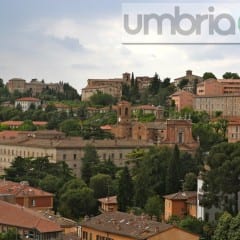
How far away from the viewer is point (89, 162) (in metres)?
41.5

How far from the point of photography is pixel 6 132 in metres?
59.2

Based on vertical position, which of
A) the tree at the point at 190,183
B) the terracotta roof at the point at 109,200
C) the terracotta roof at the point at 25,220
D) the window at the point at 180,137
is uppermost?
the window at the point at 180,137

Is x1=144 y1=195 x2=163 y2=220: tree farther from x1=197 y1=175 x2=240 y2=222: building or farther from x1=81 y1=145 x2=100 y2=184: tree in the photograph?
x1=81 y1=145 x2=100 y2=184: tree

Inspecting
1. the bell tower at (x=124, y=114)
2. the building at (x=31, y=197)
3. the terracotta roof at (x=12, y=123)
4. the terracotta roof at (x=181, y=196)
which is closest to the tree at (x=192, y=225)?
the terracotta roof at (x=181, y=196)

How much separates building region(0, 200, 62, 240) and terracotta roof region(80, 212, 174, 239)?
60.4 inches

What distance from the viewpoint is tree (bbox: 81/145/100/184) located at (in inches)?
1499

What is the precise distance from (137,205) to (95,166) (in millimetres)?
9259

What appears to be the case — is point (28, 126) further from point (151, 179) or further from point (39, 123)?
point (151, 179)

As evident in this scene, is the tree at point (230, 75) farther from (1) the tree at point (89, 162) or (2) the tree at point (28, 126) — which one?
(1) the tree at point (89, 162)

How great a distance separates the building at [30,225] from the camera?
75.0 feet

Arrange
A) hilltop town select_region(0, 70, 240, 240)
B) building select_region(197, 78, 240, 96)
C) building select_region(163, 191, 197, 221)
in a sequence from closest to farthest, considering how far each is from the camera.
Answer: hilltop town select_region(0, 70, 240, 240) < building select_region(163, 191, 197, 221) < building select_region(197, 78, 240, 96)

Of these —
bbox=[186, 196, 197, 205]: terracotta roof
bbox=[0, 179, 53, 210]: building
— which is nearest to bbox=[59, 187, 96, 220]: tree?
bbox=[0, 179, 53, 210]: building

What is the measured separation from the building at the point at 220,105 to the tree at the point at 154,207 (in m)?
31.7

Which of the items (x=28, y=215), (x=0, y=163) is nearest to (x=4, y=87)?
(x=0, y=163)
